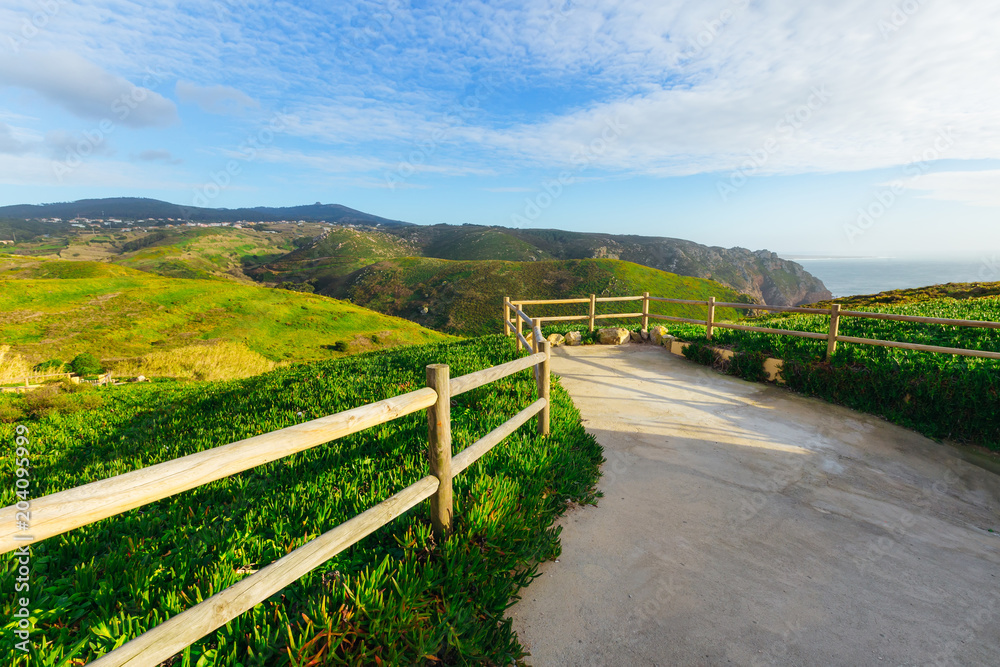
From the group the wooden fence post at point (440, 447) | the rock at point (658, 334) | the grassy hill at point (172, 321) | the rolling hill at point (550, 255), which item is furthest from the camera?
the rolling hill at point (550, 255)

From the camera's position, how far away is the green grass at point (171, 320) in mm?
25969

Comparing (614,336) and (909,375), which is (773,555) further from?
(614,336)

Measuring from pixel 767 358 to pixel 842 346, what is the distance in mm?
1153

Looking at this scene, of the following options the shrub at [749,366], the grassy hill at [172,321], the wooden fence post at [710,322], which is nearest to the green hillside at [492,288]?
the grassy hill at [172,321]

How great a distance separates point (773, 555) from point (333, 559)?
3.32 m

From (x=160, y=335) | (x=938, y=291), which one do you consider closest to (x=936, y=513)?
(x=938, y=291)

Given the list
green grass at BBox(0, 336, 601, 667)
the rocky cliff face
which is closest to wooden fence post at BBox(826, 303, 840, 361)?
green grass at BBox(0, 336, 601, 667)

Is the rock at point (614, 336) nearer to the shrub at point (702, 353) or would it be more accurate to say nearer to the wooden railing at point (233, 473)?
the shrub at point (702, 353)

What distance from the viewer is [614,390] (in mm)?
7816

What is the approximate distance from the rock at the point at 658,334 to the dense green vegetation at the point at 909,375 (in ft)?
8.30

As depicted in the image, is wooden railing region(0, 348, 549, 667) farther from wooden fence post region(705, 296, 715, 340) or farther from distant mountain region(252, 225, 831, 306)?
distant mountain region(252, 225, 831, 306)

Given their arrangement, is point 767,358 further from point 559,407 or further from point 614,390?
point 559,407

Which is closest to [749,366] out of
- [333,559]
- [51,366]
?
[333,559]

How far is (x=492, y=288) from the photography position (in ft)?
275
